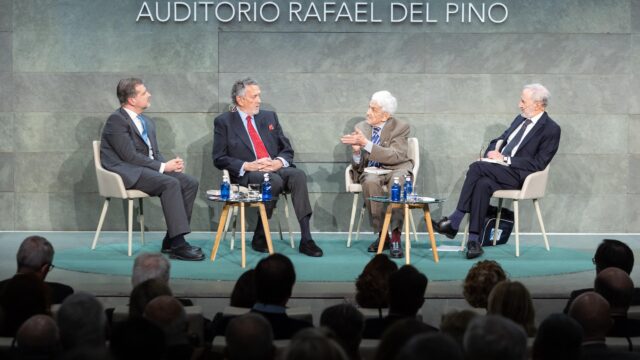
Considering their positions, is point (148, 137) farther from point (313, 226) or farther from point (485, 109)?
point (485, 109)

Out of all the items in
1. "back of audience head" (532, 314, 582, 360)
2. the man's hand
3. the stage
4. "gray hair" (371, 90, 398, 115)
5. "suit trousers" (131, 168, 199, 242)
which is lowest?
the stage

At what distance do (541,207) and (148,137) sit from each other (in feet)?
11.4

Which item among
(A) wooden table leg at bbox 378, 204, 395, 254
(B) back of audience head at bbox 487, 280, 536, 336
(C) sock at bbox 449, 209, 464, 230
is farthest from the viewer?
(C) sock at bbox 449, 209, 464, 230

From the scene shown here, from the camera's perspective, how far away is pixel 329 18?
8.45 meters

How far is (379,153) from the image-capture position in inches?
289

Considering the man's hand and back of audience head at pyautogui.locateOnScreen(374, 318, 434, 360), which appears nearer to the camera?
back of audience head at pyautogui.locateOnScreen(374, 318, 434, 360)

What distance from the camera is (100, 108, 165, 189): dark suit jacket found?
712cm

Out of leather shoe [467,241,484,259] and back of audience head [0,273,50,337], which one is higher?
back of audience head [0,273,50,337]

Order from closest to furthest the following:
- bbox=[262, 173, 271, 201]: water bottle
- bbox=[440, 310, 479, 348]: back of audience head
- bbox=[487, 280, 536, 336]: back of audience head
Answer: bbox=[440, 310, 479, 348]: back of audience head
bbox=[487, 280, 536, 336]: back of audience head
bbox=[262, 173, 271, 201]: water bottle

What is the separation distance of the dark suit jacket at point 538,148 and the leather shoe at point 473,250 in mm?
720

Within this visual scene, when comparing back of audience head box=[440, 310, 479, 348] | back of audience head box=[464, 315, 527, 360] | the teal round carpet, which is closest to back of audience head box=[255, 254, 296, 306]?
back of audience head box=[440, 310, 479, 348]

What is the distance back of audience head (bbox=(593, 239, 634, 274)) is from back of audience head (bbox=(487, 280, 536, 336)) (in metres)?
1.31

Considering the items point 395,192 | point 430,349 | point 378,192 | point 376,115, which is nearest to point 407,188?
point 395,192

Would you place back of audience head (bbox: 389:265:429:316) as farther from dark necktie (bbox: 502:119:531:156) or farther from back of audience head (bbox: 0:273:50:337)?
dark necktie (bbox: 502:119:531:156)
